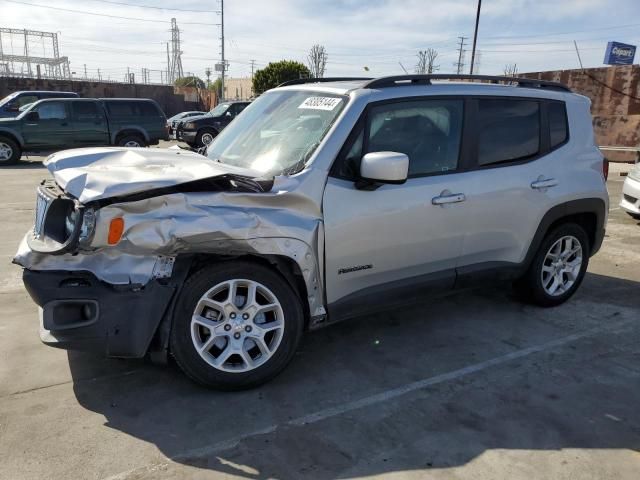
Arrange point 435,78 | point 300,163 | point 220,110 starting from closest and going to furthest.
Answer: point 300,163 → point 435,78 → point 220,110

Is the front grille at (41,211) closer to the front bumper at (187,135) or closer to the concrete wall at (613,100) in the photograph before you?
the front bumper at (187,135)

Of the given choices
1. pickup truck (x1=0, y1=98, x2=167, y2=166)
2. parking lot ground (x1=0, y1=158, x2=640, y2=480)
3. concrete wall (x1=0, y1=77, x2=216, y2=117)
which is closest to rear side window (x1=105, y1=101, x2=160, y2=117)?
pickup truck (x1=0, y1=98, x2=167, y2=166)

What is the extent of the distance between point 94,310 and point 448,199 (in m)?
2.39

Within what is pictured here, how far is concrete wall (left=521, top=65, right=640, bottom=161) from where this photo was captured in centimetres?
2019

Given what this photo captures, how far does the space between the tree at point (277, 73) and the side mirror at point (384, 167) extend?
3923 cm

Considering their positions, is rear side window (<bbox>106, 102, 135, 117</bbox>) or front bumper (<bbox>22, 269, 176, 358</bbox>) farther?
rear side window (<bbox>106, 102, 135, 117</bbox>)

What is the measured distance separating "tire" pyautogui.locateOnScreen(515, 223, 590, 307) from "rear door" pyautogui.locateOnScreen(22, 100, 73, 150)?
14206 mm

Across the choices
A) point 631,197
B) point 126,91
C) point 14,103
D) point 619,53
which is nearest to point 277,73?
point 126,91

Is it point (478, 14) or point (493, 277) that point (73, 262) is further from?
point (478, 14)

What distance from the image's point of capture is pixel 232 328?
3.22 meters

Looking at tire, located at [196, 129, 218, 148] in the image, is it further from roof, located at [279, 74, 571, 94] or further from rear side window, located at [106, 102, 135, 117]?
roof, located at [279, 74, 571, 94]

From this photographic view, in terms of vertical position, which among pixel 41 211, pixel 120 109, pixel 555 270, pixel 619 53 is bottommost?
pixel 555 270

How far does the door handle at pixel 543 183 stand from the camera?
430 cm

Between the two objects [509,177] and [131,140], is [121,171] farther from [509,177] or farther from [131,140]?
[131,140]
